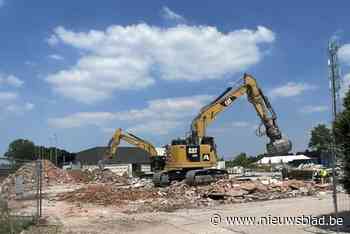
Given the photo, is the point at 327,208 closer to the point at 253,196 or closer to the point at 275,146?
the point at 253,196

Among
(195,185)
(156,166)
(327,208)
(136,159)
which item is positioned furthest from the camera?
(136,159)

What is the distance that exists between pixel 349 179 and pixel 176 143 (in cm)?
2426

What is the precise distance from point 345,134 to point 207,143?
24.6 m

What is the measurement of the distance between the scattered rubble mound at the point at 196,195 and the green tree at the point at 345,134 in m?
11.3

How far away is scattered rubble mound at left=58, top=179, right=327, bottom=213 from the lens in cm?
2570

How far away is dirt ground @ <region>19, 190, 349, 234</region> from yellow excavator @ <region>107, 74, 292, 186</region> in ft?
39.2

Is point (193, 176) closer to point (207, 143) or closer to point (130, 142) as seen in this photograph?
point (207, 143)

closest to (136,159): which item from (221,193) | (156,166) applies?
(156,166)

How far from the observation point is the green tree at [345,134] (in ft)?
43.9

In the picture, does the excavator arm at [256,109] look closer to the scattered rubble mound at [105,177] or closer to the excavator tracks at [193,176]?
the excavator tracks at [193,176]

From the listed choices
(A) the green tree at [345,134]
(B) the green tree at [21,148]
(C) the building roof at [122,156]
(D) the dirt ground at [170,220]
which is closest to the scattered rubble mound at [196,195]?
(D) the dirt ground at [170,220]

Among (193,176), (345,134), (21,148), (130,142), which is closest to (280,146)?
(193,176)

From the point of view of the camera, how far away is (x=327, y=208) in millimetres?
19391

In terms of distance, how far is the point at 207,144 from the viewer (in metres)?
37.7
